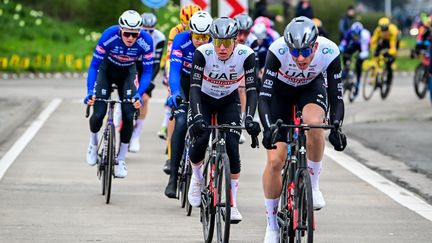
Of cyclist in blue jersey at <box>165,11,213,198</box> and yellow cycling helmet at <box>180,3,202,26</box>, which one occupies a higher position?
yellow cycling helmet at <box>180,3,202,26</box>

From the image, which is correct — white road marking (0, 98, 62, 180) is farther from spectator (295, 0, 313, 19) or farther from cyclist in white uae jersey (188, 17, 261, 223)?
spectator (295, 0, 313, 19)

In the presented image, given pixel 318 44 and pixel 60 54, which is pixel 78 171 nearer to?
pixel 318 44

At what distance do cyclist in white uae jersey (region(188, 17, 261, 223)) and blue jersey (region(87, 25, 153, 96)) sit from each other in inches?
110

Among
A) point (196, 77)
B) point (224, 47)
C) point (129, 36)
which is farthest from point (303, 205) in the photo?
point (129, 36)

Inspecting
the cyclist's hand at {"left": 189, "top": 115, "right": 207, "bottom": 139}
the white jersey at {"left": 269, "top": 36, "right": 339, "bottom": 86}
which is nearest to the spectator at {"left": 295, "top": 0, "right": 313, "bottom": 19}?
the cyclist's hand at {"left": 189, "top": 115, "right": 207, "bottom": 139}

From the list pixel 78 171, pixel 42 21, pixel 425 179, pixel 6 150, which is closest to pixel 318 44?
pixel 425 179

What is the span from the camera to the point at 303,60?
9.67 meters

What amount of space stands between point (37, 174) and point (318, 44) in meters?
6.21

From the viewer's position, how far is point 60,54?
4112 centimetres

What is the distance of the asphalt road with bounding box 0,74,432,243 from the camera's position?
1138cm

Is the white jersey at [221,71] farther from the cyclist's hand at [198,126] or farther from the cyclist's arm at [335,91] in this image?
the cyclist's arm at [335,91]

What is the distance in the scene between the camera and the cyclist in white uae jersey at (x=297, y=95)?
973 centimetres

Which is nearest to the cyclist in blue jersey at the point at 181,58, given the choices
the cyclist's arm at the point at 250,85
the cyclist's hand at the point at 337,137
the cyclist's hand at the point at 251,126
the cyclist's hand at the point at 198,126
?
the cyclist's arm at the point at 250,85

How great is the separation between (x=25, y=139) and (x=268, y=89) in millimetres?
10271
